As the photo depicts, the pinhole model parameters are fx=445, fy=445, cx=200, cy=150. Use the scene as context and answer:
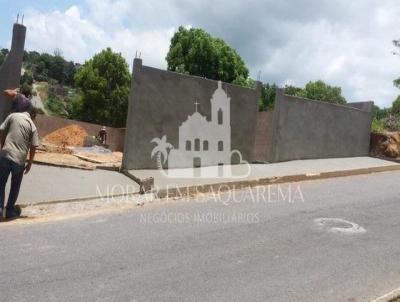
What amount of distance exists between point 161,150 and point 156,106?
1.07 metres

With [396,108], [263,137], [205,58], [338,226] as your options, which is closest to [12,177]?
[338,226]

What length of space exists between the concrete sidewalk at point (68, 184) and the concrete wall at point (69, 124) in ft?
51.2

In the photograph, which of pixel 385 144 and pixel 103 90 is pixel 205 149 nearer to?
pixel 385 144

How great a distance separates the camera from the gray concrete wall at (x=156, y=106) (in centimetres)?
1021

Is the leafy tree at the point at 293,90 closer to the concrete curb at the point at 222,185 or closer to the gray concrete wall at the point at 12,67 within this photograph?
the concrete curb at the point at 222,185

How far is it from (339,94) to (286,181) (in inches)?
1808

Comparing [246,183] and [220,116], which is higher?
[220,116]

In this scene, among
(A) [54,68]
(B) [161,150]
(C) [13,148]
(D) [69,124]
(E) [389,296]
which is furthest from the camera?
(A) [54,68]

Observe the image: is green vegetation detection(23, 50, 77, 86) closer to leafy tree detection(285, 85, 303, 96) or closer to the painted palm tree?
leafy tree detection(285, 85, 303, 96)

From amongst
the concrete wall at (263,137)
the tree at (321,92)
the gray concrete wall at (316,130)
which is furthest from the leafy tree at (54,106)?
the concrete wall at (263,137)

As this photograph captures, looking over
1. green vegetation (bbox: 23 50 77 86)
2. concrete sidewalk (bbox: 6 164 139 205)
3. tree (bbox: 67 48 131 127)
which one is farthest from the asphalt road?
green vegetation (bbox: 23 50 77 86)

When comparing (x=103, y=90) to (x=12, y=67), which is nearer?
(x=12, y=67)

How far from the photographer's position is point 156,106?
34.8 feet

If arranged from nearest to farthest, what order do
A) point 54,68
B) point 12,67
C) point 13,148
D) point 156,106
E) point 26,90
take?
point 13,148 → point 26,90 → point 12,67 → point 156,106 → point 54,68
